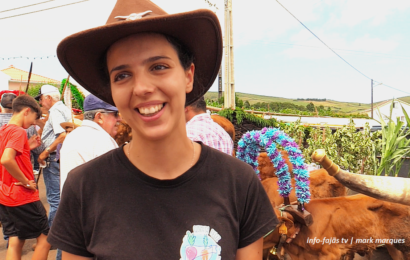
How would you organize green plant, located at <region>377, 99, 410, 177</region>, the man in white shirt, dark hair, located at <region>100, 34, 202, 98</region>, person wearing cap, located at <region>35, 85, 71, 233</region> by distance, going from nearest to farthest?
dark hair, located at <region>100, 34, 202, 98</region> < the man in white shirt < green plant, located at <region>377, 99, 410, 177</region> < person wearing cap, located at <region>35, 85, 71, 233</region>

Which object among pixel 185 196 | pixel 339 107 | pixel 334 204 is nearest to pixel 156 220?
pixel 185 196

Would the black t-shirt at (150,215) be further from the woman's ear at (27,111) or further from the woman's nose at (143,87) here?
the woman's ear at (27,111)

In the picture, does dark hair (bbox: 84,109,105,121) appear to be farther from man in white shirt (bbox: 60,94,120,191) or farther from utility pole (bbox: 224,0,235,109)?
utility pole (bbox: 224,0,235,109)

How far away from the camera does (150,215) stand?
110 cm

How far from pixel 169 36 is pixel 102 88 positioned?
456mm

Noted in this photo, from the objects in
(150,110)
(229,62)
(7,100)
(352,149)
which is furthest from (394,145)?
(229,62)

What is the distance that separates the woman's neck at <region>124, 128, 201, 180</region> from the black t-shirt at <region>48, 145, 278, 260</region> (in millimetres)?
39

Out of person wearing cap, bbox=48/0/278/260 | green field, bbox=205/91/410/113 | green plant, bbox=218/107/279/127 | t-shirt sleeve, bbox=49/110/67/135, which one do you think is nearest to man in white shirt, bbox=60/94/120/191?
person wearing cap, bbox=48/0/278/260

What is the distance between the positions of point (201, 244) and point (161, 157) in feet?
1.11

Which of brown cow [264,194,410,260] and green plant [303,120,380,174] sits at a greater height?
green plant [303,120,380,174]

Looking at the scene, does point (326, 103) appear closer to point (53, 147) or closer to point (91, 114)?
point (53, 147)

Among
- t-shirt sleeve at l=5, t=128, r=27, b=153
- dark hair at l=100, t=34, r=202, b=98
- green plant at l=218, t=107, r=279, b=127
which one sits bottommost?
t-shirt sleeve at l=5, t=128, r=27, b=153

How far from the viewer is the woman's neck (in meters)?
1.17

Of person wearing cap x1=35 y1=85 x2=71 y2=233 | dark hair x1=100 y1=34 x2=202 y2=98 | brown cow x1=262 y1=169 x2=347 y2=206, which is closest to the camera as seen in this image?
dark hair x1=100 y1=34 x2=202 y2=98
